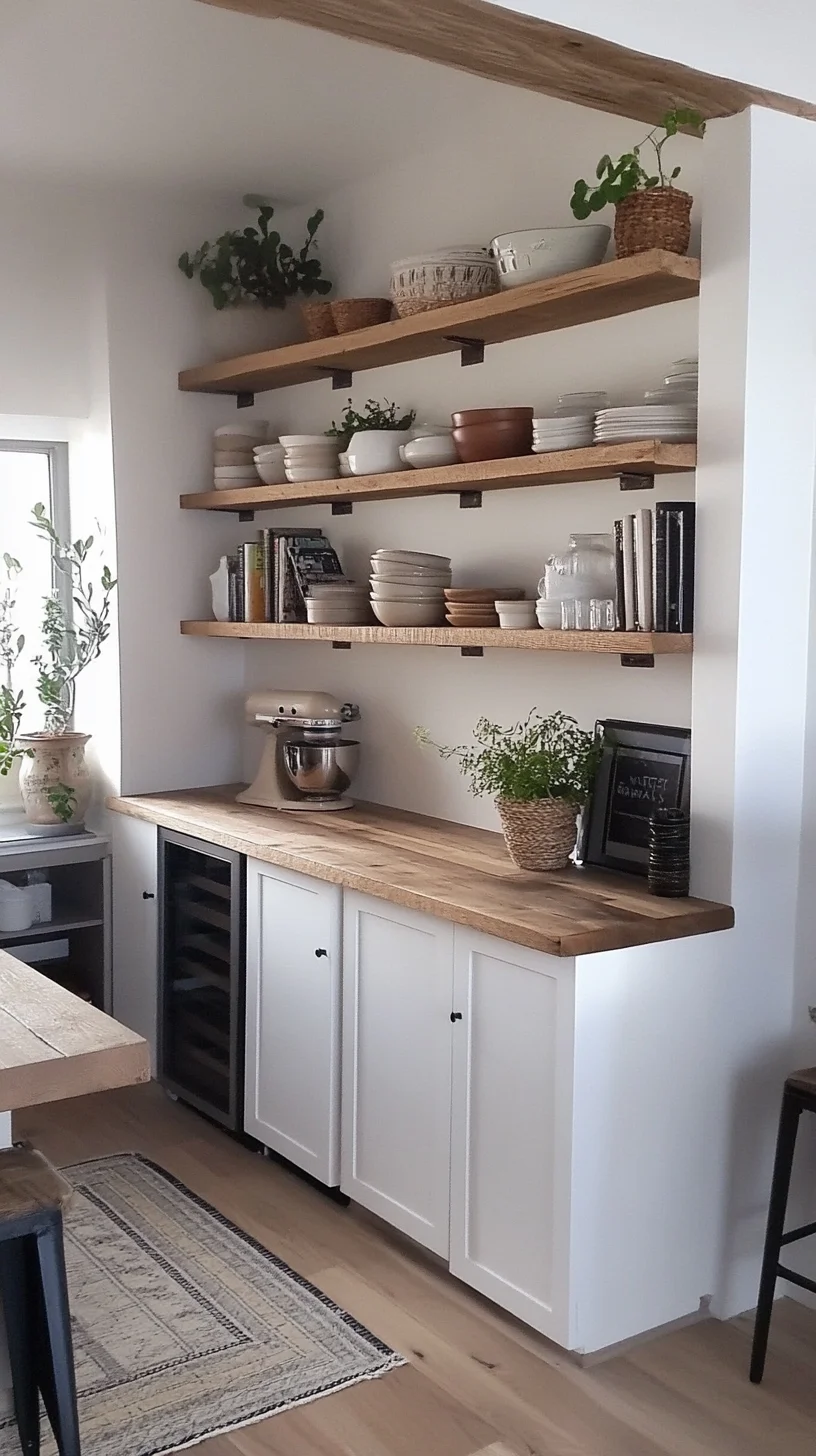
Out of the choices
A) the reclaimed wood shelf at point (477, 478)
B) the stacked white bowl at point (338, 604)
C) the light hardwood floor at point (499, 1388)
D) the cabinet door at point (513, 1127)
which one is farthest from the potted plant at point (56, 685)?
the cabinet door at point (513, 1127)

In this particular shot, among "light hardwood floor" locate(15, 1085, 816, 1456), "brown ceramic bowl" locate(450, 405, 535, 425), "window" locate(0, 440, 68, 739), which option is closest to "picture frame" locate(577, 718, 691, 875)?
"brown ceramic bowl" locate(450, 405, 535, 425)

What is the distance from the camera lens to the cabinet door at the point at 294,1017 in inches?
129

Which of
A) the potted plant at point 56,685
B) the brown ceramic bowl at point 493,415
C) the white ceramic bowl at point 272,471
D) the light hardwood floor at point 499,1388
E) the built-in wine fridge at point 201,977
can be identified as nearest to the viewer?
the light hardwood floor at point 499,1388

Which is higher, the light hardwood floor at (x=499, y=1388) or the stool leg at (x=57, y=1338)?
the stool leg at (x=57, y=1338)

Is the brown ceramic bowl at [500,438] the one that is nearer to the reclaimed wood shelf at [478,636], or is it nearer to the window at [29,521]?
the reclaimed wood shelf at [478,636]

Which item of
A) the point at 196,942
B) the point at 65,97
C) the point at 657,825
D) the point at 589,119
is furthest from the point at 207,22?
the point at 196,942

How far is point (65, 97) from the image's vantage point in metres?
3.42

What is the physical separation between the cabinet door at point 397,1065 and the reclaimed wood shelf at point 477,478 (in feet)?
3.31

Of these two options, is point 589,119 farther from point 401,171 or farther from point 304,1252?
point 304,1252

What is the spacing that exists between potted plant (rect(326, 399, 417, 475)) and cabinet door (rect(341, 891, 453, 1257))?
116 cm

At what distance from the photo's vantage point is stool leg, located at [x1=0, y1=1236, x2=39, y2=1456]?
225 centimetres

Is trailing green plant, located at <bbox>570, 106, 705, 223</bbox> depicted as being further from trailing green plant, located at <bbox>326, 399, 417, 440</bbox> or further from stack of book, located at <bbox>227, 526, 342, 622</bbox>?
stack of book, located at <bbox>227, 526, 342, 622</bbox>

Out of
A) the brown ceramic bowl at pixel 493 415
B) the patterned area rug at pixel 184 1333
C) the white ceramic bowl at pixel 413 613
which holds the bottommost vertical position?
the patterned area rug at pixel 184 1333

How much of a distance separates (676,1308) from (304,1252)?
0.84 m
